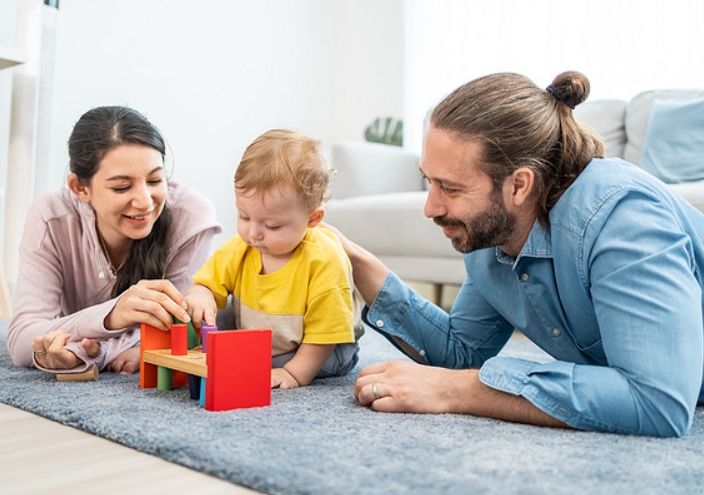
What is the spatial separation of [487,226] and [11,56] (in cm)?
180

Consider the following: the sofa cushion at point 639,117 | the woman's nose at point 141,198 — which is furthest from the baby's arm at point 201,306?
the sofa cushion at point 639,117

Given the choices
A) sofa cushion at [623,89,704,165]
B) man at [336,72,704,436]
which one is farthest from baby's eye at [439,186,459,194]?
sofa cushion at [623,89,704,165]

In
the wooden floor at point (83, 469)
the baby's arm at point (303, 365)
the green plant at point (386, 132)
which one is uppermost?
the green plant at point (386, 132)

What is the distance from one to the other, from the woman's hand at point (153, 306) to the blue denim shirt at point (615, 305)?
1.81ft

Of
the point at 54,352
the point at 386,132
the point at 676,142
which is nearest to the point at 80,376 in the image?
the point at 54,352

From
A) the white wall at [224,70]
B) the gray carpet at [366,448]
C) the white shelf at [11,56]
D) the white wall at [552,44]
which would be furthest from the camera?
the white wall at [224,70]

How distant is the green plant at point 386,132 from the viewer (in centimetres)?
405

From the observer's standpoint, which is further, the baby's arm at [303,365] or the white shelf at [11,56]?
the white shelf at [11,56]

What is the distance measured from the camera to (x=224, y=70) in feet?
12.9

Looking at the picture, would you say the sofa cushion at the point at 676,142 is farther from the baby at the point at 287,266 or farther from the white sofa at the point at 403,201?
the baby at the point at 287,266

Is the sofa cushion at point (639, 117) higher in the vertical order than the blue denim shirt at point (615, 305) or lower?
higher

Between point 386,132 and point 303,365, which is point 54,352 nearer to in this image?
point 303,365

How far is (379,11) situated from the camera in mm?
4258

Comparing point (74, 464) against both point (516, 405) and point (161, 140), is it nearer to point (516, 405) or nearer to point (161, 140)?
point (516, 405)
